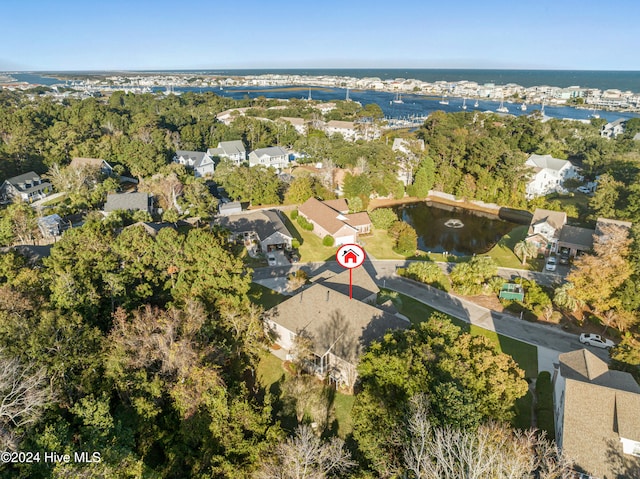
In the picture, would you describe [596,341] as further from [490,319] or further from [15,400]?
[15,400]

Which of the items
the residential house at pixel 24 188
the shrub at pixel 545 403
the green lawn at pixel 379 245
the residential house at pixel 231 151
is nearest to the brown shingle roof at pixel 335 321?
the shrub at pixel 545 403

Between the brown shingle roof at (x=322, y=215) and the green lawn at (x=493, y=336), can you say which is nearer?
the green lawn at (x=493, y=336)

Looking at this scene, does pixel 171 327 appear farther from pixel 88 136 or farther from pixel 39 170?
pixel 88 136

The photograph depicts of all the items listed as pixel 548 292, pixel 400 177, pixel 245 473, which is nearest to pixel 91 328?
pixel 245 473

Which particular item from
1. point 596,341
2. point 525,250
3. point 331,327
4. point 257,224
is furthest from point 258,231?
point 596,341

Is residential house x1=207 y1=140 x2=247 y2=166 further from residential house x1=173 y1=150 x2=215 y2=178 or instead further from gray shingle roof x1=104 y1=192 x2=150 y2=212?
gray shingle roof x1=104 y1=192 x2=150 y2=212

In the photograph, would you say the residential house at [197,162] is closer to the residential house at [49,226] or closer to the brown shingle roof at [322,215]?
the brown shingle roof at [322,215]
